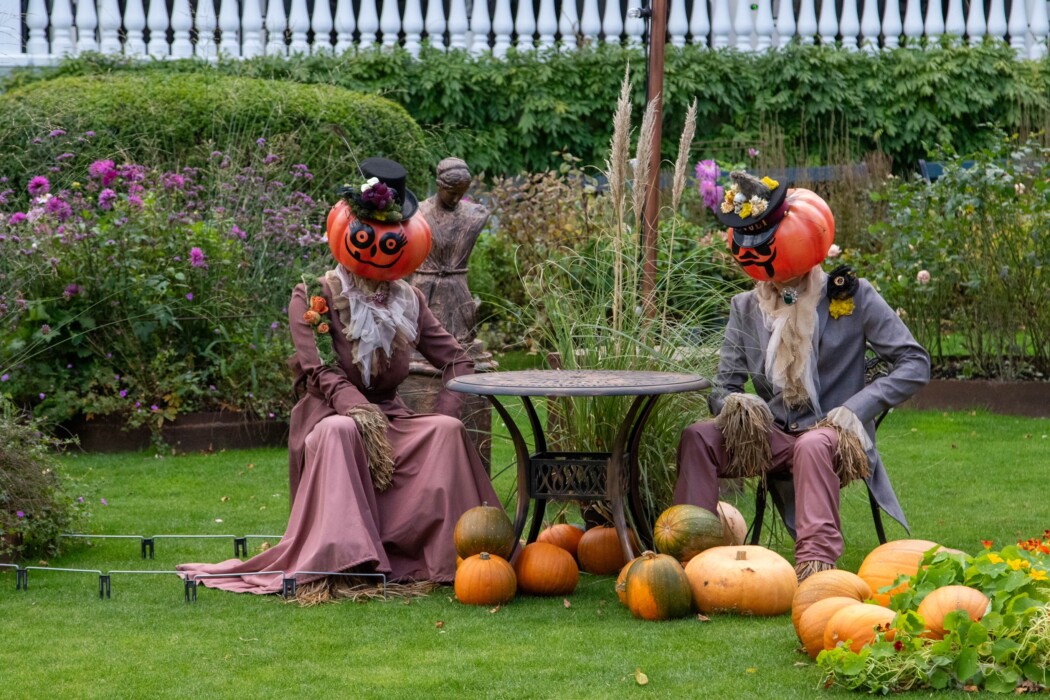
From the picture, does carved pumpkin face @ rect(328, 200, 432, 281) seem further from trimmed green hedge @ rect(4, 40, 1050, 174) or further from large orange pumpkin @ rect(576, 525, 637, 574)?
trimmed green hedge @ rect(4, 40, 1050, 174)

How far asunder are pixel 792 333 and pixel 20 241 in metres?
4.84

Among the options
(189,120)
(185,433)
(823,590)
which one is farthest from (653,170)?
(189,120)

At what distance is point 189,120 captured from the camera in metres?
10.8

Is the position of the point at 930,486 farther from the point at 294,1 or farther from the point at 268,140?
the point at 294,1

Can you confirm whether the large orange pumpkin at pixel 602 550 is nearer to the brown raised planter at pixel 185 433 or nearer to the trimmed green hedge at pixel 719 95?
the brown raised planter at pixel 185 433

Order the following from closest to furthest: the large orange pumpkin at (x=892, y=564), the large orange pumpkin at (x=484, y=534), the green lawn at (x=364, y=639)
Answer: the green lawn at (x=364, y=639) → the large orange pumpkin at (x=892, y=564) → the large orange pumpkin at (x=484, y=534)

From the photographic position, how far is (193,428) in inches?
335

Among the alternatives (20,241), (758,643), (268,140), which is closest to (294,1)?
(268,140)

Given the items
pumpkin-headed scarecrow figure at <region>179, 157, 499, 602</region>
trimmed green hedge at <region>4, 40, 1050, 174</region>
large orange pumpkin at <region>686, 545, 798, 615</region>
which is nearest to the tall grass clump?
pumpkin-headed scarecrow figure at <region>179, 157, 499, 602</region>

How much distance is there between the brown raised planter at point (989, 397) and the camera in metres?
9.01

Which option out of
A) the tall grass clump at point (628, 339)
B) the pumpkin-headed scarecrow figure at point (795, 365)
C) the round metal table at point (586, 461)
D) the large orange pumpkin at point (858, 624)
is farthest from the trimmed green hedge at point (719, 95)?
the large orange pumpkin at point (858, 624)

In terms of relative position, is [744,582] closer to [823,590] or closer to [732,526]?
[823,590]

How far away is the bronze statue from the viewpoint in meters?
6.98

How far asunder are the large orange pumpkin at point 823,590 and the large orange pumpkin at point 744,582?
0.43m
